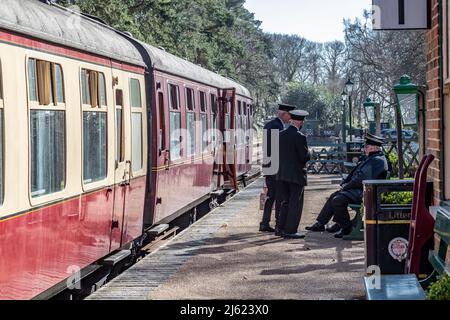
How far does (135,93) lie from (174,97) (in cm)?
246

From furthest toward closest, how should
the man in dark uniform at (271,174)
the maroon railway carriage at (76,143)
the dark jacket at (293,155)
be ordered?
the man in dark uniform at (271,174)
the dark jacket at (293,155)
the maroon railway carriage at (76,143)

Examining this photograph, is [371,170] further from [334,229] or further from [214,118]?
[214,118]

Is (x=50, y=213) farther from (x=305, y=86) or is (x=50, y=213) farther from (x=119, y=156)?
(x=305, y=86)

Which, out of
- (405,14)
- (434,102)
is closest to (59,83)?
(405,14)

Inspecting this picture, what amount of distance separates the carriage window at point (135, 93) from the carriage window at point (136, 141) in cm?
11

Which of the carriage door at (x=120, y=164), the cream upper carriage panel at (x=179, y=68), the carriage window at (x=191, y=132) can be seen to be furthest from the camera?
the carriage window at (x=191, y=132)

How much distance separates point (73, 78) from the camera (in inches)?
293

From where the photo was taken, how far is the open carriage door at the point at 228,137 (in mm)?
18612

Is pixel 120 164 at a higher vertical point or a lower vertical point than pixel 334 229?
higher

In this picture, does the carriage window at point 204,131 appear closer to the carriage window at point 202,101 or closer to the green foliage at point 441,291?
the carriage window at point 202,101

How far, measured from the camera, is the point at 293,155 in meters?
12.1

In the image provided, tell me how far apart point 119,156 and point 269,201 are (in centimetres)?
423

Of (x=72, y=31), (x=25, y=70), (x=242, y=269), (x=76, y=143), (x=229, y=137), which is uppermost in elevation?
(x=72, y=31)

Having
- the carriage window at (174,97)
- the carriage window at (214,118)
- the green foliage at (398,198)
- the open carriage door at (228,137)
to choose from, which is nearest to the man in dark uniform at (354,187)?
the green foliage at (398,198)
